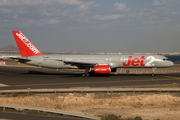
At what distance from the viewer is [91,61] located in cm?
4241

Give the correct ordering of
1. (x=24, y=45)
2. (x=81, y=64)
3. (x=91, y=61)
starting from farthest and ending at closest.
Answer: (x=24, y=45) → (x=91, y=61) → (x=81, y=64)

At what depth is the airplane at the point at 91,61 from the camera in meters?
40.4

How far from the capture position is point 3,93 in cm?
2461

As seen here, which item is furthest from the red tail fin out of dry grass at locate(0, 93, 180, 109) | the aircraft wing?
dry grass at locate(0, 93, 180, 109)

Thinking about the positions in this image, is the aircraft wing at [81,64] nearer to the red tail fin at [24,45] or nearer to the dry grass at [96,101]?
the red tail fin at [24,45]

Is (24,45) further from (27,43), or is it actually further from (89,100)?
(89,100)

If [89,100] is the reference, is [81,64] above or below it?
above

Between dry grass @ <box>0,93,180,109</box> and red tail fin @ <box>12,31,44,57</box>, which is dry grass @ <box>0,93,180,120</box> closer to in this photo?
dry grass @ <box>0,93,180,109</box>

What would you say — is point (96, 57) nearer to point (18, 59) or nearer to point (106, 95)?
point (18, 59)

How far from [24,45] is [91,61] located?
51.7 feet

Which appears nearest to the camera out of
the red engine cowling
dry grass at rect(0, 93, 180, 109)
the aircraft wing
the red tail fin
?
dry grass at rect(0, 93, 180, 109)

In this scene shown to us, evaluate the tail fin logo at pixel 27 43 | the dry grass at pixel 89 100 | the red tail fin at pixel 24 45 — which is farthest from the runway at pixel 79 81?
the tail fin logo at pixel 27 43

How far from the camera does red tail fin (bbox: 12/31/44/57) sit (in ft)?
146

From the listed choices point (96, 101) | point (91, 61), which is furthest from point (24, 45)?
point (96, 101)
